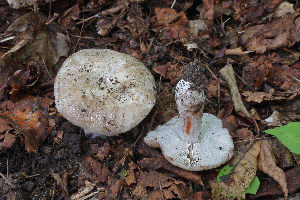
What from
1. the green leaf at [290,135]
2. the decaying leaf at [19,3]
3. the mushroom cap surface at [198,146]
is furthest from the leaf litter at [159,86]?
the green leaf at [290,135]

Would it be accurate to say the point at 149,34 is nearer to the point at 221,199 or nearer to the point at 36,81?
the point at 36,81

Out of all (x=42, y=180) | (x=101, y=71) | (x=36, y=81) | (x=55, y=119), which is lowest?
(x=42, y=180)

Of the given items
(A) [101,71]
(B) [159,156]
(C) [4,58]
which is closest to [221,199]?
(B) [159,156]

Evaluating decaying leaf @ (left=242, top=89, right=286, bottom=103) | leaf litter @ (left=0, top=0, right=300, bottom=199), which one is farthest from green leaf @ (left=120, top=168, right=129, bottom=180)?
decaying leaf @ (left=242, top=89, right=286, bottom=103)

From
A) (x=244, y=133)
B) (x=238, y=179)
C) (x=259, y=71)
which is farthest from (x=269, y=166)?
(x=259, y=71)

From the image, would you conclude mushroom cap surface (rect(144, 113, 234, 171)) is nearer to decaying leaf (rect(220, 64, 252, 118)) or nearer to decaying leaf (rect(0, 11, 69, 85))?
decaying leaf (rect(220, 64, 252, 118))

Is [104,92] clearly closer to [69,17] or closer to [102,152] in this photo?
[102,152]
